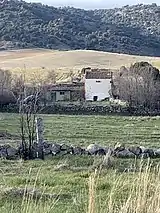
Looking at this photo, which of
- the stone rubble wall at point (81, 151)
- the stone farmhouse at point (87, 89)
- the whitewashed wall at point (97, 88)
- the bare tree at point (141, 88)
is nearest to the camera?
the stone rubble wall at point (81, 151)

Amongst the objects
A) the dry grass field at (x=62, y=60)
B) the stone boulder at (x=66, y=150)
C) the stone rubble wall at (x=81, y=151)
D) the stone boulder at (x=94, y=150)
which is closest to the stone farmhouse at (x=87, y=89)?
the dry grass field at (x=62, y=60)

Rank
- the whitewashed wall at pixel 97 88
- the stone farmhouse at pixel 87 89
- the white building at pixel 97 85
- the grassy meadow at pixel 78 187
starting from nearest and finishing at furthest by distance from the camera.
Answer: the grassy meadow at pixel 78 187 < the stone farmhouse at pixel 87 89 < the whitewashed wall at pixel 97 88 < the white building at pixel 97 85

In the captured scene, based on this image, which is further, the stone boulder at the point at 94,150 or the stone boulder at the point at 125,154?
the stone boulder at the point at 94,150

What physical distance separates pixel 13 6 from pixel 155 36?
32646mm

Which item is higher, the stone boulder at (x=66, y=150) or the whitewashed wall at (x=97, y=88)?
the stone boulder at (x=66, y=150)

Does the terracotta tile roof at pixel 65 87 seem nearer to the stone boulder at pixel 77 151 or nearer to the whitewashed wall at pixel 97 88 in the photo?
the whitewashed wall at pixel 97 88

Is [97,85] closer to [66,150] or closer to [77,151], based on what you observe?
[66,150]

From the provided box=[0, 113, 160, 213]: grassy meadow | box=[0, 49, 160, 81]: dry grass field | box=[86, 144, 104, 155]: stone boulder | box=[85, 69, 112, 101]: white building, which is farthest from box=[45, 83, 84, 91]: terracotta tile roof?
box=[0, 113, 160, 213]: grassy meadow

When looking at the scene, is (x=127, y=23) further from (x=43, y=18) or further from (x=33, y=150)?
(x=33, y=150)

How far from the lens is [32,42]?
12781 centimetres

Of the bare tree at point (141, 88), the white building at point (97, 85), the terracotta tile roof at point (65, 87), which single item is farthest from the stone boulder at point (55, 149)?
the white building at point (97, 85)

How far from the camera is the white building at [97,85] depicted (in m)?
71.2

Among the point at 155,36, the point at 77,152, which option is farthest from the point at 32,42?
the point at 77,152

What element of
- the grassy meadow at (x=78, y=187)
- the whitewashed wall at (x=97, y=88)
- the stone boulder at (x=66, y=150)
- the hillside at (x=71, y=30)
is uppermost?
the hillside at (x=71, y=30)
